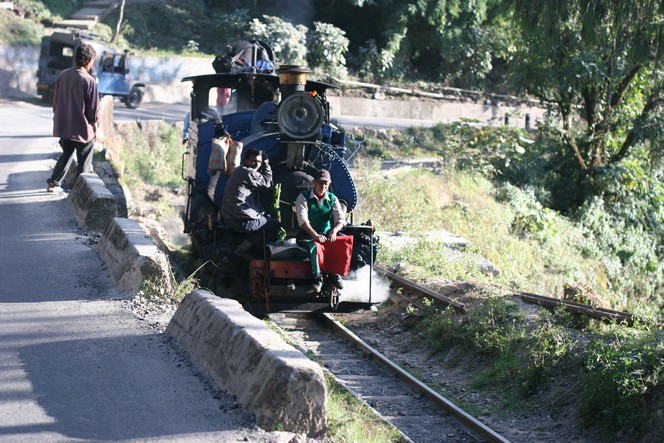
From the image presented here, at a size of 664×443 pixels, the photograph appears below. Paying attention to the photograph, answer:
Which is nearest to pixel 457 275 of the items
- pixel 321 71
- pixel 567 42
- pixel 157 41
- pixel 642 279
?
pixel 642 279

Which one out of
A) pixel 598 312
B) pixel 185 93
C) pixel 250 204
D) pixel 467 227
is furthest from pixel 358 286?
pixel 185 93

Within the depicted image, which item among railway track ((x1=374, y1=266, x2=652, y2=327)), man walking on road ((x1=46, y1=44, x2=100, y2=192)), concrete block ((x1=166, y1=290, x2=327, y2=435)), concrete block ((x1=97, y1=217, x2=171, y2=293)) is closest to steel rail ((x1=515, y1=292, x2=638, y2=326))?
railway track ((x1=374, y1=266, x2=652, y2=327))

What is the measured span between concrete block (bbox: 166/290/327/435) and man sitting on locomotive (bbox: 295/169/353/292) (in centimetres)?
368

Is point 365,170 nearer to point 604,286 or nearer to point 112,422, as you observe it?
point 604,286

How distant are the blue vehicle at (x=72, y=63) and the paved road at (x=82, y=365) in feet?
70.0

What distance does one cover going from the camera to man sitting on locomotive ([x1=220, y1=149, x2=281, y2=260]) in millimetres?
11359

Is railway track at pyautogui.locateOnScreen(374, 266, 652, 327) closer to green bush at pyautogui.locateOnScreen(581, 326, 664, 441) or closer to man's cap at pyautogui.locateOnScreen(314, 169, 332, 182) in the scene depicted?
green bush at pyautogui.locateOnScreen(581, 326, 664, 441)

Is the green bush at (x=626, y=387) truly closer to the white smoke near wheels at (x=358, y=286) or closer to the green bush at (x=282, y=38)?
the white smoke near wheels at (x=358, y=286)

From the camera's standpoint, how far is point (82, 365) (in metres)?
7.04

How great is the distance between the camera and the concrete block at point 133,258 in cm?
920

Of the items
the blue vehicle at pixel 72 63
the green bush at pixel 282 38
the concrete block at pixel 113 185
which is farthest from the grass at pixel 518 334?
the green bush at pixel 282 38

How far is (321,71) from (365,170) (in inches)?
641

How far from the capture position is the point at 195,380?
690 centimetres

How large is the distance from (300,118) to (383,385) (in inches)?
140
